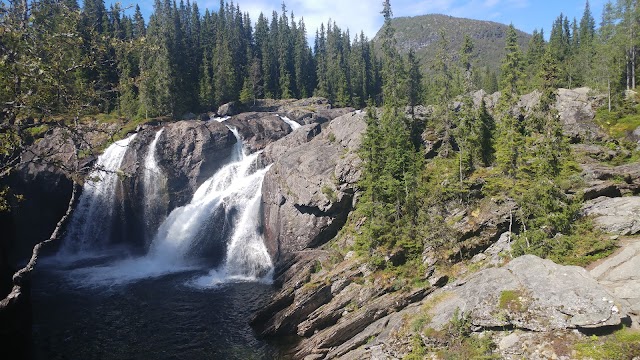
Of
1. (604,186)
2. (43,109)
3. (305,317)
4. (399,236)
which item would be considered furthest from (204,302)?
(604,186)

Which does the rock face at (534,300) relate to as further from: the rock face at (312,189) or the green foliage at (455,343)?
the rock face at (312,189)

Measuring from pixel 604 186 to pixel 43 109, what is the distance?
105ft

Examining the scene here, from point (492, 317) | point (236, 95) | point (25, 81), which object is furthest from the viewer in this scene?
point (236, 95)

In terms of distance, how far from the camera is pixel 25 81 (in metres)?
8.91

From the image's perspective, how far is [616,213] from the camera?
23.0 metres

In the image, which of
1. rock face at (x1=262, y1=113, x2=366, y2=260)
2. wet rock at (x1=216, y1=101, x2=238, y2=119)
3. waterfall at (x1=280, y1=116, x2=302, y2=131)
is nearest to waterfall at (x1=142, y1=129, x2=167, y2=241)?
rock face at (x1=262, y1=113, x2=366, y2=260)

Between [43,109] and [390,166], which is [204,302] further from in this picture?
[43,109]

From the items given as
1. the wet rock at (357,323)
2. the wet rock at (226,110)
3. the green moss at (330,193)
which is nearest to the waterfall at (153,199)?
the green moss at (330,193)

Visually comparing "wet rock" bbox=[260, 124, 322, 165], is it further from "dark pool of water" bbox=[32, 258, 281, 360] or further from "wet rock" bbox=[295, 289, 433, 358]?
"wet rock" bbox=[295, 289, 433, 358]

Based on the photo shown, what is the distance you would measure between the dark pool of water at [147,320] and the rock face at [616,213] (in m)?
22.1

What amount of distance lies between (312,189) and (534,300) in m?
28.5

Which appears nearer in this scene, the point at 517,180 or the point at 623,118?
the point at 517,180

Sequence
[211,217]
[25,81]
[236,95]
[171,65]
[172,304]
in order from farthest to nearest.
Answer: [236,95]
[171,65]
[211,217]
[172,304]
[25,81]

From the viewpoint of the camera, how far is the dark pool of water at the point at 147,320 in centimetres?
2666
